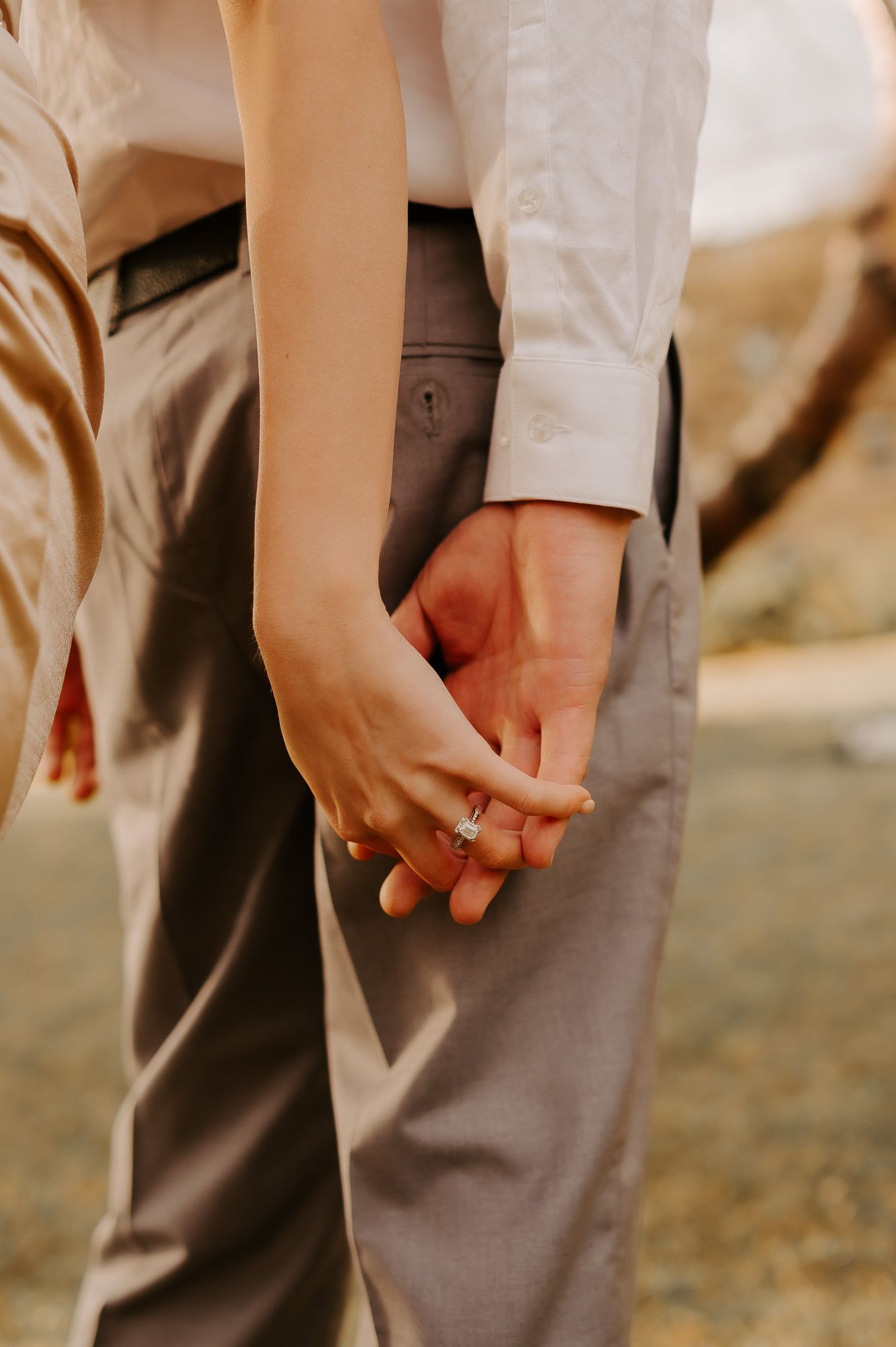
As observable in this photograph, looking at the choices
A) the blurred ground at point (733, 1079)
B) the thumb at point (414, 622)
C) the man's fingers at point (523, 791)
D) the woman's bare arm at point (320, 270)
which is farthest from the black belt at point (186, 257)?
the blurred ground at point (733, 1079)

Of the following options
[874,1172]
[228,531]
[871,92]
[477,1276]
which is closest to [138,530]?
[228,531]

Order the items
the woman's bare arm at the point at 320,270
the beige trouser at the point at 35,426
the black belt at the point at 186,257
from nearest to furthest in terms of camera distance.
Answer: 1. the beige trouser at the point at 35,426
2. the woman's bare arm at the point at 320,270
3. the black belt at the point at 186,257

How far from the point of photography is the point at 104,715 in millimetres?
843

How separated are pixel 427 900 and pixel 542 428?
272 mm

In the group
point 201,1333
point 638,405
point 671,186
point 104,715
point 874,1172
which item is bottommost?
point 874,1172

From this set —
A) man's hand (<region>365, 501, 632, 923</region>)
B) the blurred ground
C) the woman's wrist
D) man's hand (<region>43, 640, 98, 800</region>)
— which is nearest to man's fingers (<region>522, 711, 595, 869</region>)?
man's hand (<region>365, 501, 632, 923</region>)

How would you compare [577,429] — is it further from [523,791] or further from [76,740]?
[76,740]

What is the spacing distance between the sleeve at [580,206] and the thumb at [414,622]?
82 millimetres

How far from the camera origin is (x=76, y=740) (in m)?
1.17

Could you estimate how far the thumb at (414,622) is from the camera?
615 mm

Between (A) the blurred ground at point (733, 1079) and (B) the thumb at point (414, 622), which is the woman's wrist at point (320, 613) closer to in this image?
(B) the thumb at point (414, 622)

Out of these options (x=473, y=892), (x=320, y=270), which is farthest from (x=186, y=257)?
(x=473, y=892)

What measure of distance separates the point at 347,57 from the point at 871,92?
2.12m

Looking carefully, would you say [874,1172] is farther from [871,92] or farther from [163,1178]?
[871,92]
